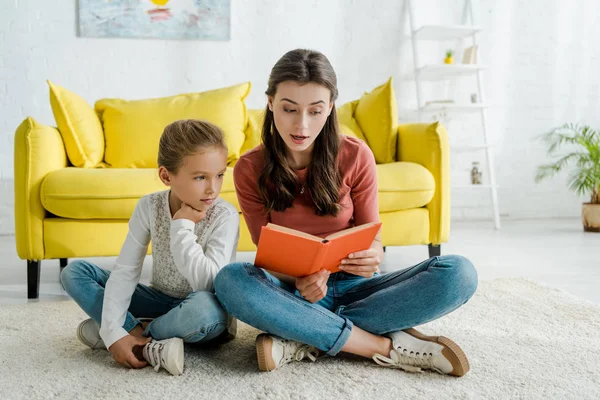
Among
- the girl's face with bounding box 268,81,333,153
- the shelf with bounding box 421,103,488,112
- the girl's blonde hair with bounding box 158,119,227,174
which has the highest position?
the shelf with bounding box 421,103,488,112

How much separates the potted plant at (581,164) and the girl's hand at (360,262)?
10.9ft

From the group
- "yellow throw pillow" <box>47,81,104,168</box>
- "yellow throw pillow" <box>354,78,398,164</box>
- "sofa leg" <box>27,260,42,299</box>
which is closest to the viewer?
"sofa leg" <box>27,260,42,299</box>

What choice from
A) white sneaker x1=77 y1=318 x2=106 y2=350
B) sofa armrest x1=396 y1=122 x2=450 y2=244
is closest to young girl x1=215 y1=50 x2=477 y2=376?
white sneaker x1=77 y1=318 x2=106 y2=350

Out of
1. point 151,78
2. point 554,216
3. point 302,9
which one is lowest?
point 554,216

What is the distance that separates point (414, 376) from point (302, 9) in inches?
138

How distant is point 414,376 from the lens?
4.04 ft

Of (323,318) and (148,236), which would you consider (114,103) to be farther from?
(323,318)

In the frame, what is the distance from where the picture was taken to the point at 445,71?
4215 millimetres

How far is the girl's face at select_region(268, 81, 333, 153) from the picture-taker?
129 cm

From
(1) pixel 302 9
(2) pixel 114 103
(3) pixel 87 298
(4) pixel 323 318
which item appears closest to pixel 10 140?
(2) pixel 114 103

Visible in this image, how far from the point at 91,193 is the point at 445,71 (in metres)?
2.96

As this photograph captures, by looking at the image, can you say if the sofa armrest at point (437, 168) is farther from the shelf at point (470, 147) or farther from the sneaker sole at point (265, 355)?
the shelf at point (470, 147)

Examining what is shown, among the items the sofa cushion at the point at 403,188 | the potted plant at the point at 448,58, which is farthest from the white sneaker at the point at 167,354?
the potted plant at the point at 448,58

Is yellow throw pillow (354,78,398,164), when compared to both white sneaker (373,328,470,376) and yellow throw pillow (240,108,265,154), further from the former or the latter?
white sneaker (373,328,470,376)
